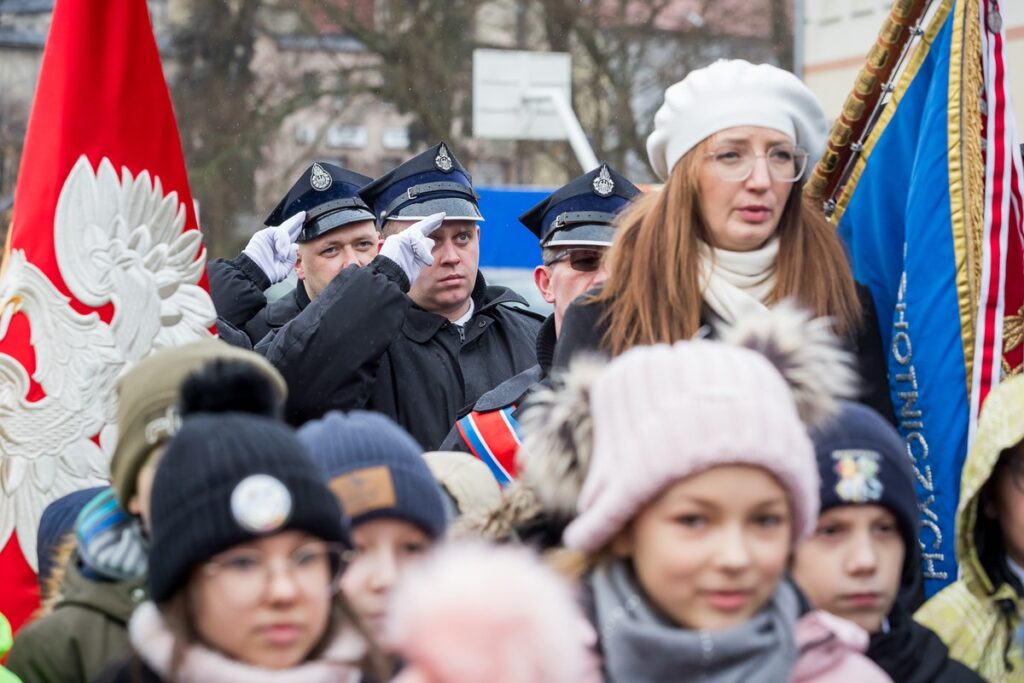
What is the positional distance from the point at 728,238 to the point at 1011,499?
0.84 m

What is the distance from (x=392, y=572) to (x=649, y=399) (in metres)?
0.68

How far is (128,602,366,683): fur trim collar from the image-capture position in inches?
114

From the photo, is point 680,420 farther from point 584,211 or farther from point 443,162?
point 443,162

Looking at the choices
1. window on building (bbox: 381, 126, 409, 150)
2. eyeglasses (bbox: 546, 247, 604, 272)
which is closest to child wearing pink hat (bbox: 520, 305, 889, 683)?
eyeglasses (bbox: 546, 247, 604, 272)

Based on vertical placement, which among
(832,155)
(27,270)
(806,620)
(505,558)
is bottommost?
(806,620)

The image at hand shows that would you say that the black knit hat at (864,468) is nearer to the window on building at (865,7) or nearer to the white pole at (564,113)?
the white pole at (564,113)

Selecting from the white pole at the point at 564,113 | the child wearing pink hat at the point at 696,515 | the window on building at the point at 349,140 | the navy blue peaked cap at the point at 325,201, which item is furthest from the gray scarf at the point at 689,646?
the window on building at the point at 349,140

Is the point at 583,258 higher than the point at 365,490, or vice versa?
the point at 583,258

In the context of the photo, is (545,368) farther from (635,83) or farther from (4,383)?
(635,83)

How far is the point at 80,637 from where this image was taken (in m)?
3.29

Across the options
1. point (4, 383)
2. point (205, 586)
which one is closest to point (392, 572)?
point (205, 586)

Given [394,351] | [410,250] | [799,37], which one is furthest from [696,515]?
[799,37]

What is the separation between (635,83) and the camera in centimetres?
2414

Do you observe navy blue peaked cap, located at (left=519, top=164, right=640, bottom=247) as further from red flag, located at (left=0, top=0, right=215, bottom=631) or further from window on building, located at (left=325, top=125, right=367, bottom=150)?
window on building, located at (left=325, top=125, right=367, bottom=150)
